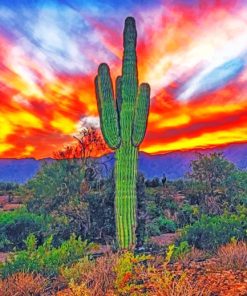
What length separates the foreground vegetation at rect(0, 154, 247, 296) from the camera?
8742 millimetres

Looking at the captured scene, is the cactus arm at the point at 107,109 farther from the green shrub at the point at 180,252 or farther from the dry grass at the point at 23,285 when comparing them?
the dry grass at the point at 23,285

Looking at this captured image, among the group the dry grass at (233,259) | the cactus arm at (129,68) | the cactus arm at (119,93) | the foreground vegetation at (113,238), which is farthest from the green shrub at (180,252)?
the cactus arm at (119,93)

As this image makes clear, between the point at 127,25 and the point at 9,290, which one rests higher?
the point at 127,25

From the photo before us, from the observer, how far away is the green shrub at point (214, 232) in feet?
45.0

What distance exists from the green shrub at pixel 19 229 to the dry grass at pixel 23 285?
338 inches

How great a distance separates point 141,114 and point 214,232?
12.9ft

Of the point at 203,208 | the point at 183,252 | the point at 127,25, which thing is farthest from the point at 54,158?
the point at 183,252

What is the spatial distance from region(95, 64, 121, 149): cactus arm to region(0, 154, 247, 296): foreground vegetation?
9.81 ft

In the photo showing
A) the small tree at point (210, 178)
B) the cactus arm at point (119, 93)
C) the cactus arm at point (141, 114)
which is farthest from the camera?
the small tree at point (210, 178)

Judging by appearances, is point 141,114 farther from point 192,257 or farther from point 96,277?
point 96,277

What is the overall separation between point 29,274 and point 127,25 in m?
9.05

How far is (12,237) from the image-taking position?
1872cm

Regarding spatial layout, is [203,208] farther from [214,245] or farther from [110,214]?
[214,245]

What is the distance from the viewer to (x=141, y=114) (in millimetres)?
15586
